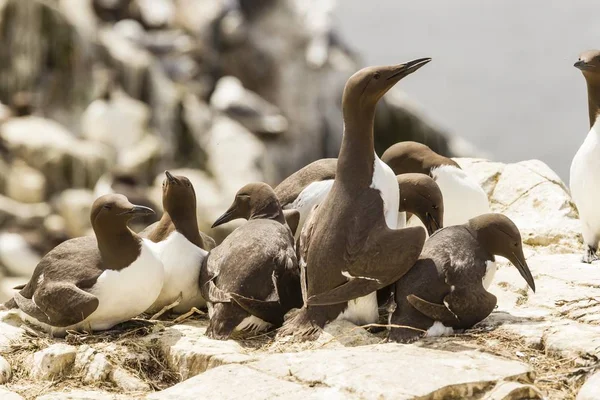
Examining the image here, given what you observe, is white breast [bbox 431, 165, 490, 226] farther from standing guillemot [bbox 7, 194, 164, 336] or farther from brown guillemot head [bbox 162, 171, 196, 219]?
standing guillemot [bbox 7, 194, 164, 336]

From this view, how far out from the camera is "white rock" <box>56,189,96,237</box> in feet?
73.3

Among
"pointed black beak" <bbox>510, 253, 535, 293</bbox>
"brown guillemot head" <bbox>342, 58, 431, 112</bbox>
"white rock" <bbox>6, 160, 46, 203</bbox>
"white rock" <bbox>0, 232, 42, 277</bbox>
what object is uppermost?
"brown guillemot head" <bbox>342, 58, 431, 112</bbox>

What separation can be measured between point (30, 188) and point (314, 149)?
8913 millimetres

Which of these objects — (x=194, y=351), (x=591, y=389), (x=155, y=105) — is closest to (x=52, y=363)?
(x=194, y=351)

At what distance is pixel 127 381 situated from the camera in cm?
575

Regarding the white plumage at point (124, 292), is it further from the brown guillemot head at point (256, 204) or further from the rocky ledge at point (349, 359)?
the brown guillemot head at point (256, 204)

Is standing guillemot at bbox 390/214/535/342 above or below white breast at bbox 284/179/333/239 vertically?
below

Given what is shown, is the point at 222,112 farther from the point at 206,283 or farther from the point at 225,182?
the point at 206,283

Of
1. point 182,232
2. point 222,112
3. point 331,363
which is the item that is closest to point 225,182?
point 222,112

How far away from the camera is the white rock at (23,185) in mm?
22812

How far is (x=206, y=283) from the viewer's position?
21.5 ft

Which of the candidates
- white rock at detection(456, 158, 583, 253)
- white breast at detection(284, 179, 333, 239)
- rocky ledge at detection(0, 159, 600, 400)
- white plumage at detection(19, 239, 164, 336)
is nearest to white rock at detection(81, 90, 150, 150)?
white rock at detection(456, 158, 583, 253)

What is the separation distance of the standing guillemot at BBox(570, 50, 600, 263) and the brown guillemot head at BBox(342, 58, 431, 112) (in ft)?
7.04

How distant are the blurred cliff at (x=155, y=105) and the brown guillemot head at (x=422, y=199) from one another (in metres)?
13.7
